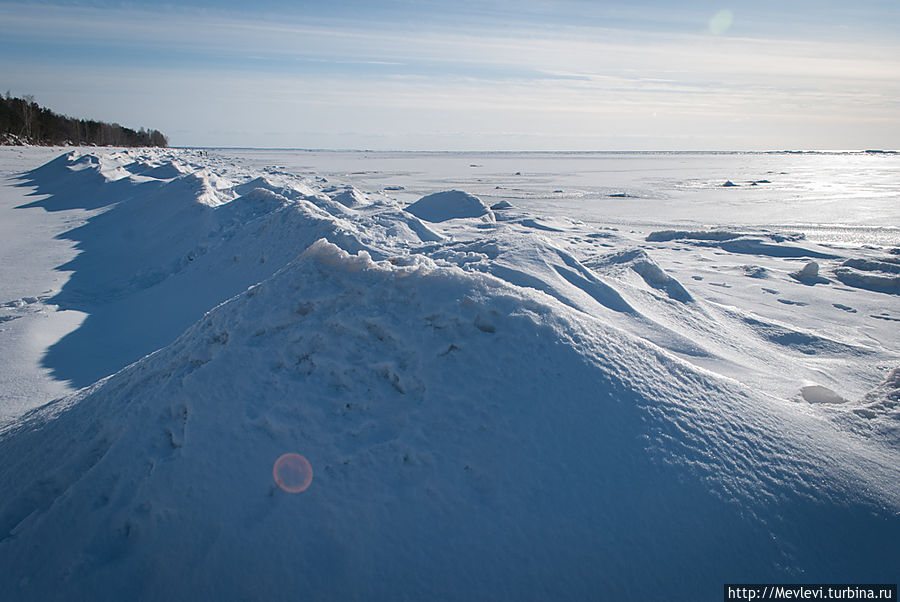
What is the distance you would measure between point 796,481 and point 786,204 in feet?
68.7

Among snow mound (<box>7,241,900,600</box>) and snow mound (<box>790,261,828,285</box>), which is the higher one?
snow mound (<box>7,241,900,600</box>)

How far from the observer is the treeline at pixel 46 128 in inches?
1492

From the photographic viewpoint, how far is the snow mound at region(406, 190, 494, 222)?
1330cm

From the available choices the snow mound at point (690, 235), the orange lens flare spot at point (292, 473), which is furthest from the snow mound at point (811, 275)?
the orange lens flare spot at point (292, 473)

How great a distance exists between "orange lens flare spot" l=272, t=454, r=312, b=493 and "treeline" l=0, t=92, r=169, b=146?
48634mm

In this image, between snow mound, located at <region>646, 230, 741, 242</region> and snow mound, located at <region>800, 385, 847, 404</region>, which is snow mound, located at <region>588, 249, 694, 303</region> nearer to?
snow mound, located at <region>800, 385, 847, 404</region>

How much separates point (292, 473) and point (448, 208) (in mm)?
12168

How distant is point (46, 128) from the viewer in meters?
42.8

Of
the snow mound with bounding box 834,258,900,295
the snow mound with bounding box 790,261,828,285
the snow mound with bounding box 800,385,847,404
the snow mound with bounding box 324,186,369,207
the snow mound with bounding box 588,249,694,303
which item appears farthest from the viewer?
the snow mound with bounding box 324,186,369,207

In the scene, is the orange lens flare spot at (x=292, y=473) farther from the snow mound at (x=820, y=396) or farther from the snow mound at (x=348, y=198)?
the snow mound at (x=348, y=198)

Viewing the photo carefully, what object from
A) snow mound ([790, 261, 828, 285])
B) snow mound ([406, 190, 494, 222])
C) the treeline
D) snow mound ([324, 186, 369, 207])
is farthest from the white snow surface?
the treeline

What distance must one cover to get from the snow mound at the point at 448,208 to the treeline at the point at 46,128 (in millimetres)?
40403

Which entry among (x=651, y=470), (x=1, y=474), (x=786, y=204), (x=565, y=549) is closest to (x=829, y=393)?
(x=651, y=470)

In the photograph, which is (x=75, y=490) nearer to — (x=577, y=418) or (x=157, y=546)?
(x=157, y=546)
